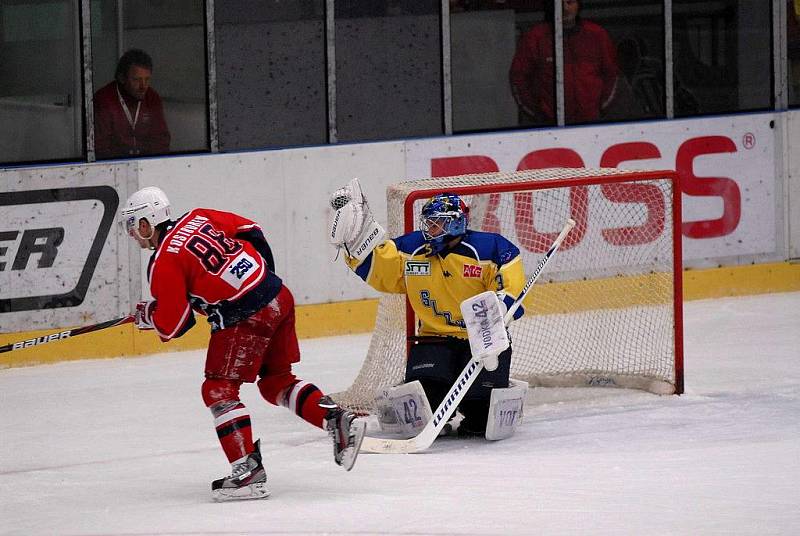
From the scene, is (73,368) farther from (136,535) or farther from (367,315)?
(136,535)

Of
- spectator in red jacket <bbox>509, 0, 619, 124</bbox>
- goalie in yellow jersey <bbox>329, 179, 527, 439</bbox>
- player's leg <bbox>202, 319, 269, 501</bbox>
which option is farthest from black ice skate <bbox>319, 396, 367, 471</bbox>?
spectator in red jacket <bbox>509, 0, 619, 124</bbox>

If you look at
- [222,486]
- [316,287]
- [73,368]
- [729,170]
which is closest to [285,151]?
[316,287]

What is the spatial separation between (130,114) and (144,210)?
2.69m

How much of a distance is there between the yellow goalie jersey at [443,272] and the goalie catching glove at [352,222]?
0.07 m

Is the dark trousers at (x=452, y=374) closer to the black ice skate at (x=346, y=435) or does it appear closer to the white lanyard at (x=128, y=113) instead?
the black ice skate at (x=346, y=435)

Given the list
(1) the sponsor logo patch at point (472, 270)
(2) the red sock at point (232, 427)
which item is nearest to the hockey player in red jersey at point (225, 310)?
(2) the red sock at point (232, 427)

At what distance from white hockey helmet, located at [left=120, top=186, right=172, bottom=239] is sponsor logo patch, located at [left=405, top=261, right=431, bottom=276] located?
3.57ft

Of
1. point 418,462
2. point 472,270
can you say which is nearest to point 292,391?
point 418,462

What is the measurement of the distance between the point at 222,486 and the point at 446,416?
3.02ft

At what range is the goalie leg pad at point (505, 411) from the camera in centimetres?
502

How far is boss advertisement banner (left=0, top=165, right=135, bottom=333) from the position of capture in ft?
21.2

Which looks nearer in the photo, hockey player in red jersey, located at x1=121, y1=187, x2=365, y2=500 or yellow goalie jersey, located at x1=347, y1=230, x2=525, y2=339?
hockey player in red jersey, located at x1=121, y1=187, x2=365, y2=500

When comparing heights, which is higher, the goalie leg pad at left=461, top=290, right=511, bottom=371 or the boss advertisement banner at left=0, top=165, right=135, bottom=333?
the boss advertisement banner at left=0, top=165, right=135, bottom=333

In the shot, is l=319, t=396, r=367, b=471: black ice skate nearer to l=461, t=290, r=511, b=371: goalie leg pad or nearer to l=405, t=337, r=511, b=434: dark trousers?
l=461, t=290, r=511, b=371: goalie leg pad
